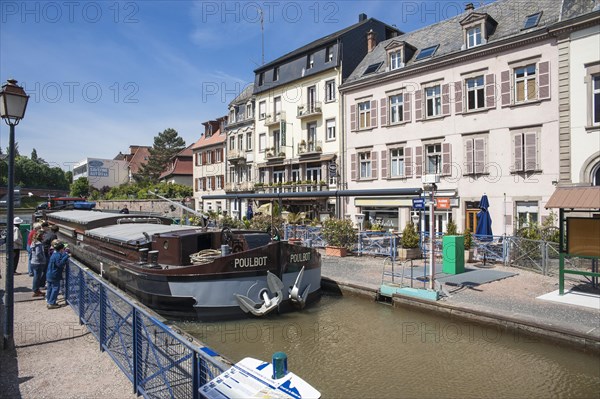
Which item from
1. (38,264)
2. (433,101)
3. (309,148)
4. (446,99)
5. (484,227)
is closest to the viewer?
(38,264)

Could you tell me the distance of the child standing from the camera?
29.5ft

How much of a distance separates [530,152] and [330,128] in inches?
542

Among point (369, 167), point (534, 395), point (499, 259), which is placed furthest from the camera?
point (369, 167)

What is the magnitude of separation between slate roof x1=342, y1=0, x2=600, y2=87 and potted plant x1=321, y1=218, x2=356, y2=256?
36.6 ft

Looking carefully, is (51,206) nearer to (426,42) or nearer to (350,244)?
(350,244)

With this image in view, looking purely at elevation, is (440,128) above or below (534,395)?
above

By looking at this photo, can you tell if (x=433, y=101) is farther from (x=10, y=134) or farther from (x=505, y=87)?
(x=10, y=134)

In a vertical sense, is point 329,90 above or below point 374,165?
above

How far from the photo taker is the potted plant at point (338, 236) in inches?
730

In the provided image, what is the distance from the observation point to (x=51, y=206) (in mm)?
29516

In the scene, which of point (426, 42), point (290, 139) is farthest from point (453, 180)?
point (290, 139)

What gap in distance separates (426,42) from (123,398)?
25331 mm

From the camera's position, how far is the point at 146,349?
5.11m

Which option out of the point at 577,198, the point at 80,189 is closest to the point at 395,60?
the point at 577,198
